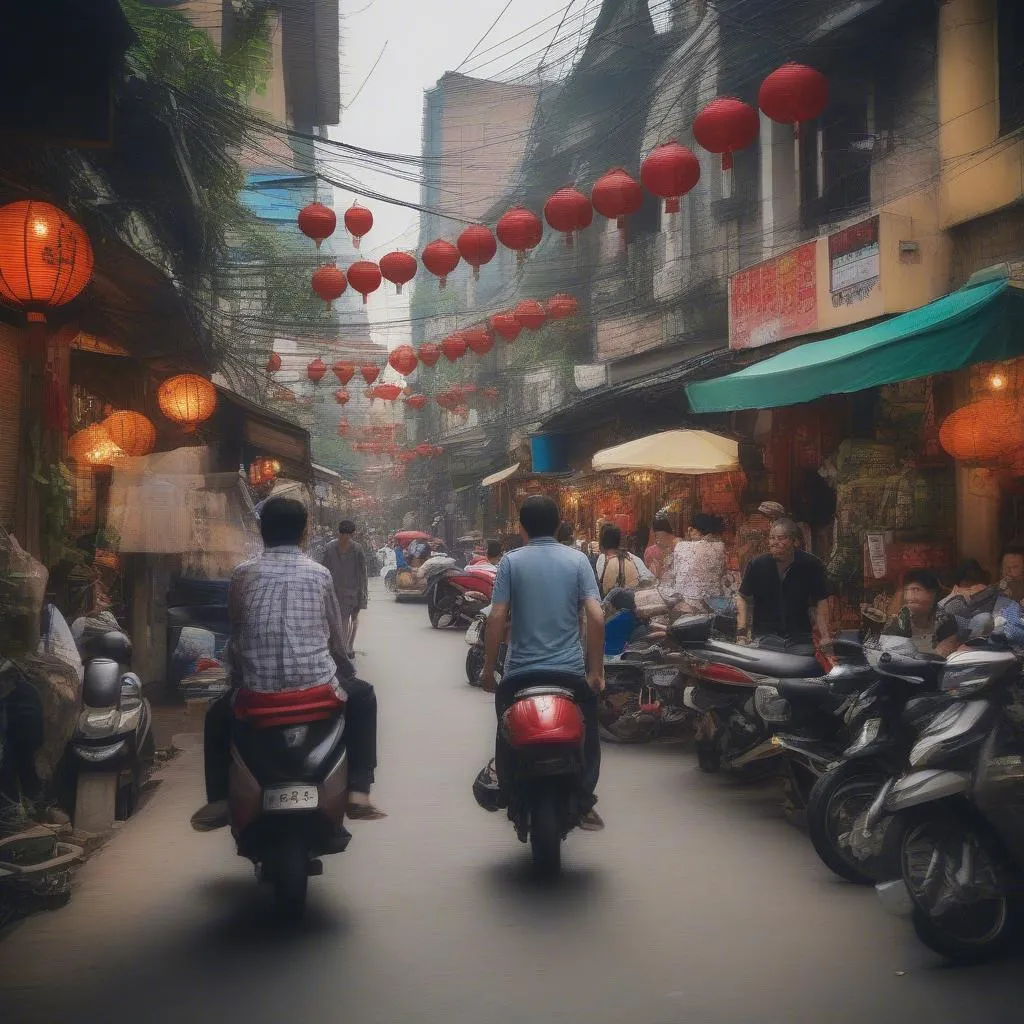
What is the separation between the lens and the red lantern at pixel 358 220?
50.1ft

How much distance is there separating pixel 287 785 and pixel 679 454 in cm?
1013

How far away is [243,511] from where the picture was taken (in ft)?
42.5

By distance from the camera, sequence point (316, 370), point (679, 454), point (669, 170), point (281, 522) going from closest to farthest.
Result: point (281, 522) → point (669, 170) → point (679, 454) → point (316, 370)

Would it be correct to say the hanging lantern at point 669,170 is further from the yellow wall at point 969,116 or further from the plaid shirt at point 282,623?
the plaid shirt at point 282,623

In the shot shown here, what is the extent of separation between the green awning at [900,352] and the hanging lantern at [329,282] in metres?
6.45

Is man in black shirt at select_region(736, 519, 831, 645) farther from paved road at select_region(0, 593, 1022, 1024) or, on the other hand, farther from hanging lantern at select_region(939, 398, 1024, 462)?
hanging lantern at select_region(939, 398, 1024, 462)

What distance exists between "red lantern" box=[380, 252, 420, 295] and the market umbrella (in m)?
3.46

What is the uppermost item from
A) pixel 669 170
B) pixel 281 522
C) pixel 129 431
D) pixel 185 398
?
pixel 669 170

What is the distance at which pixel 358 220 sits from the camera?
604 inches

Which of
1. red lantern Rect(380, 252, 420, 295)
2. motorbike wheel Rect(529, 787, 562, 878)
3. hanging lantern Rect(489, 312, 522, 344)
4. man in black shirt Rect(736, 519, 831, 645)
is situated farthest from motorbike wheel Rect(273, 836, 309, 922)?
hanging lantern Rect(489, 312, 522, 344)

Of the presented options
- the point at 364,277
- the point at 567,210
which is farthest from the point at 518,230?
the point at 364,277

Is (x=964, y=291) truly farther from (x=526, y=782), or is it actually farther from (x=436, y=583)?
(x=436, y=583)

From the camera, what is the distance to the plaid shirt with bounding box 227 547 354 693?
16.9 ft

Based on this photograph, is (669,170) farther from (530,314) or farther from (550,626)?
(530,314)
